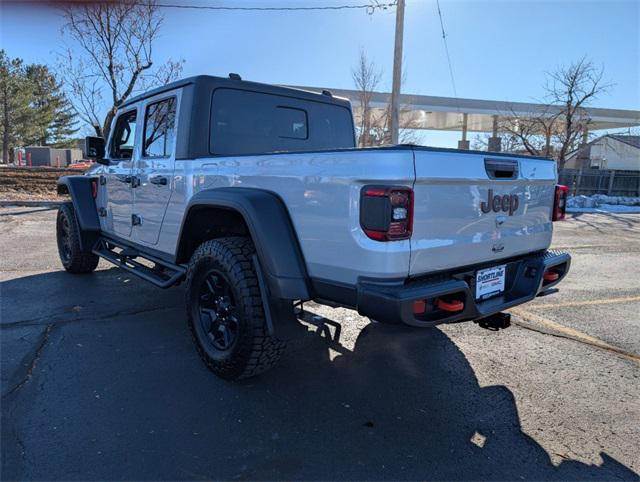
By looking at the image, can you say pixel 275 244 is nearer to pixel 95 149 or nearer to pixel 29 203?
pixel 95 149

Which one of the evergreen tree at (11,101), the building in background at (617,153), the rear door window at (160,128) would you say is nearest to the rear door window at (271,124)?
the rear door window at (160,128)

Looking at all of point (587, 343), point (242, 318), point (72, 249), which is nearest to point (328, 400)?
point (242, 318)

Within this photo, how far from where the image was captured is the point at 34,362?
11.3 feet

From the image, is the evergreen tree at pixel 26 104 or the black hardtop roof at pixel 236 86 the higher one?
the evergreen tree at pixel 26 104

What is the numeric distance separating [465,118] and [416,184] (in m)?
31.3

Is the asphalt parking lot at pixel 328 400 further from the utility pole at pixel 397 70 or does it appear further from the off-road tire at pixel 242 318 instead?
the utility pole at pixel 397 70

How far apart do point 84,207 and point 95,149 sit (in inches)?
31.7

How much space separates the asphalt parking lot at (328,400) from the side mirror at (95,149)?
1.62 m

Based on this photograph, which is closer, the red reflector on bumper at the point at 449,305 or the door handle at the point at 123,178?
the red reflector on bumper at the point at 449,305

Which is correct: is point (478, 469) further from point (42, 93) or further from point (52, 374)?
point (42, 93)

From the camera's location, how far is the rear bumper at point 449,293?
2371 mm

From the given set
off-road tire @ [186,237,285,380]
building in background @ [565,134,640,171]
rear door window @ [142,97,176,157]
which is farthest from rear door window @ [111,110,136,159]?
building in background @ [565,134,640,171]

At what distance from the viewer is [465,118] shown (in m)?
31.2

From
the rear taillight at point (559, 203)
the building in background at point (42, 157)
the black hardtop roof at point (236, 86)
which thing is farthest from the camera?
the building in background at point (42, 157)
